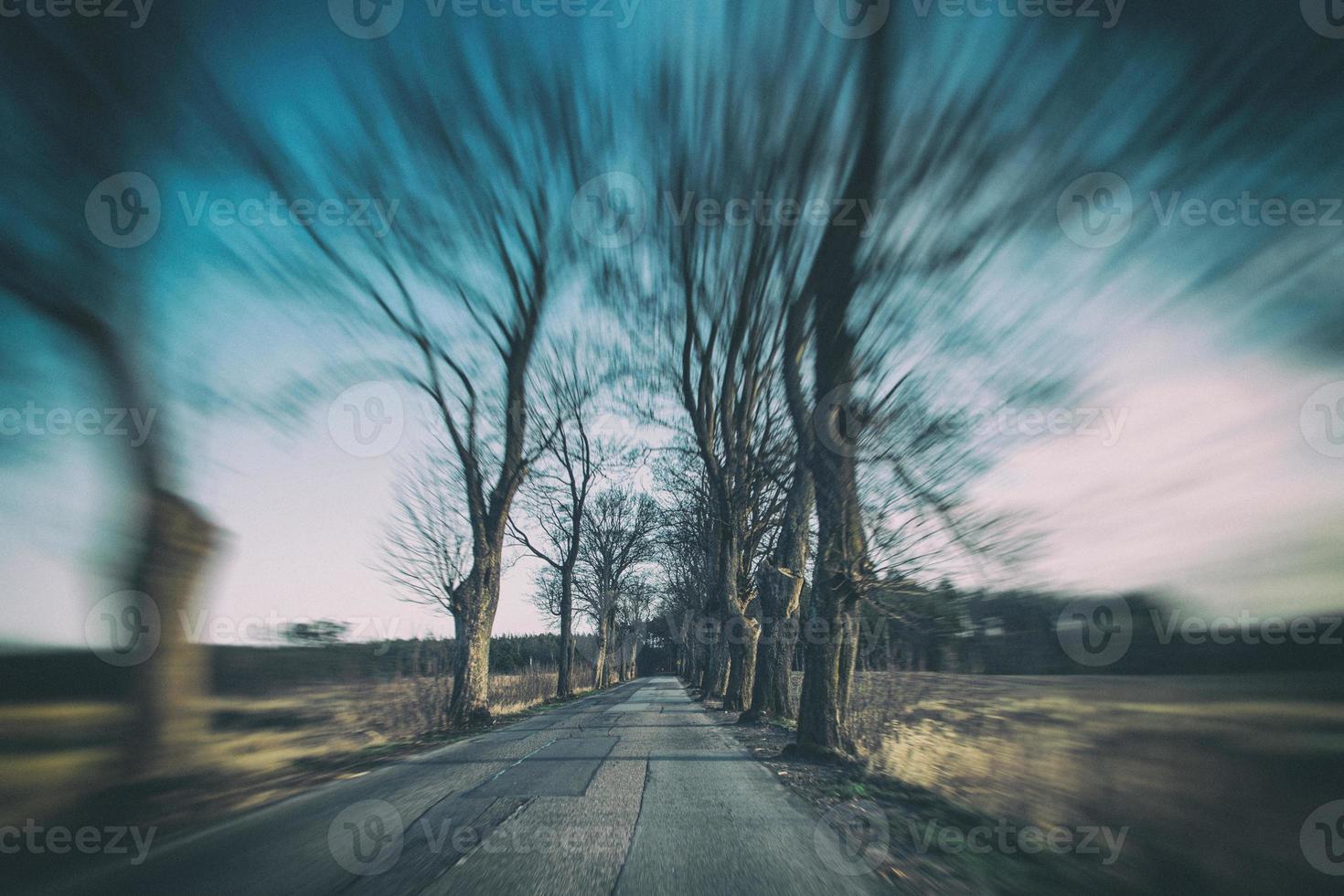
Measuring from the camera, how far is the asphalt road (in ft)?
13.2

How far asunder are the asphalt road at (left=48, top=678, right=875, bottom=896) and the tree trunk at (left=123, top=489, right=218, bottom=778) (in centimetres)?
117

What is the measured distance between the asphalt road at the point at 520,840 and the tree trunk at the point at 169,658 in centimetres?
117

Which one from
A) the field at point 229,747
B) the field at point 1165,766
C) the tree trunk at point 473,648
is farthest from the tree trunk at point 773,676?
the field at point 229,747

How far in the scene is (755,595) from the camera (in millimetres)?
22500

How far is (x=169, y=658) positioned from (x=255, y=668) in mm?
2320

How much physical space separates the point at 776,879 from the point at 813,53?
22.4ft

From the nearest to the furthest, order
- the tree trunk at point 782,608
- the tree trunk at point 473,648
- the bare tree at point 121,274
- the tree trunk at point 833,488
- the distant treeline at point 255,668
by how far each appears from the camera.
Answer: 1. the bare tree at point 121,274
2. the distant treeline at point 255,668
3. the tree trunk at point 833,488
4. the tree trunk at point 782,608
5. the tree trunk at point 473,648

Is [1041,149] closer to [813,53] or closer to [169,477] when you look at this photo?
[813,53]

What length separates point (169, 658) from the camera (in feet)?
21.5

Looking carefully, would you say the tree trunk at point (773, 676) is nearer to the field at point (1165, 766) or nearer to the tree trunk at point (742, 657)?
the tree trunk at point (742, 657)

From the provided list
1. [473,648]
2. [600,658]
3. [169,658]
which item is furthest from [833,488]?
[600,658]

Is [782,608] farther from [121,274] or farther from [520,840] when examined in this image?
[121,274]

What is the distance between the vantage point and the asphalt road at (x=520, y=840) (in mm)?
4020

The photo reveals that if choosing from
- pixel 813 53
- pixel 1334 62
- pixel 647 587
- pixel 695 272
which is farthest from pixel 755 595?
pixel 647 587
